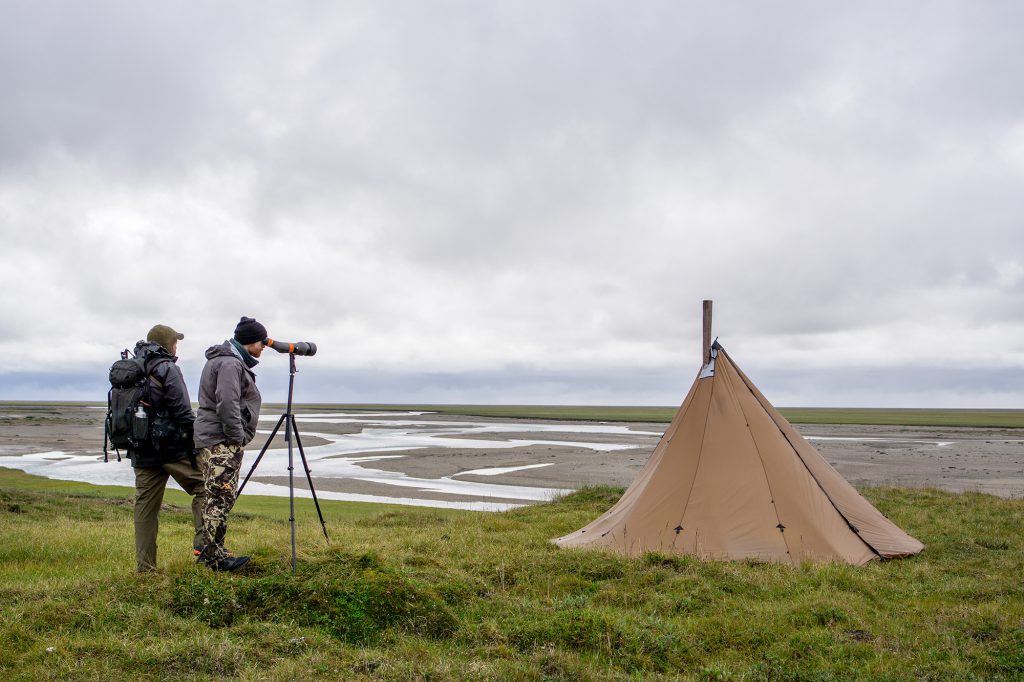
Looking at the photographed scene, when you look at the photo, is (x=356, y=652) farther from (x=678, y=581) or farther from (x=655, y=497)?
(x=655, y=497)

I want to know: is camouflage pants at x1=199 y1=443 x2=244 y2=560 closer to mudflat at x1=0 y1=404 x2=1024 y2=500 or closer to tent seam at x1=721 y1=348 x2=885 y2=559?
tent seam at x1=721 y1=348 x2=885 y2=559

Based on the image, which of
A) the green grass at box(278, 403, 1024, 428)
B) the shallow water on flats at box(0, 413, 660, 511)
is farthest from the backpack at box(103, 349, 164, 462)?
the green grass at box(278, 403, 1024, 428)

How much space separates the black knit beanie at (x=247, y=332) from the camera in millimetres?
7227

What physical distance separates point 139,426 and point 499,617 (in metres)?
3.82

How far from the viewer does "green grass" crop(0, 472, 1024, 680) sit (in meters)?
5.30

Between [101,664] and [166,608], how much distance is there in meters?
1.12

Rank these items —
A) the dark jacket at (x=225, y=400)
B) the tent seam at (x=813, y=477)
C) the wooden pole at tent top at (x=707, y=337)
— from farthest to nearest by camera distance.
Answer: the wooden pole at tent top at (x=707, y=337), the tent seam at (x=813, y=477), the dark jacket at (x=225, y=400)

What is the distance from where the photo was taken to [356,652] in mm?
5543

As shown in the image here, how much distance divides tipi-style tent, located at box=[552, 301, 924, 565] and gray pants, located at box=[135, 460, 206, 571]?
5267mm

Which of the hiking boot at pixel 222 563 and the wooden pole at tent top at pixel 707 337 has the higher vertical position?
the wooden pole at tent top at pixel 707 337

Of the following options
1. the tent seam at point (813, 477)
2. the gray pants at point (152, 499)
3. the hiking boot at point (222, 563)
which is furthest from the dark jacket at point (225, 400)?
the tent seam at point (813, 477)

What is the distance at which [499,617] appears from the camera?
661 centimetres

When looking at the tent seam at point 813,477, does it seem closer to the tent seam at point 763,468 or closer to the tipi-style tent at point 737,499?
the tipi-style tent at point 737,499

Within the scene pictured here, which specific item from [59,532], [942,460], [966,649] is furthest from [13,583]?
[942,460]
